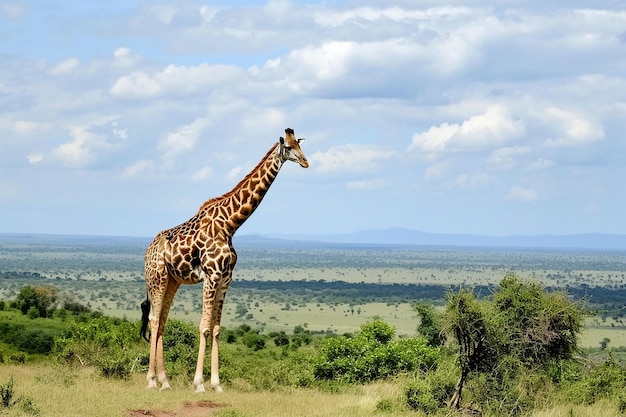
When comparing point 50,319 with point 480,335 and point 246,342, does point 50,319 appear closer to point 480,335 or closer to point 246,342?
point 246,342

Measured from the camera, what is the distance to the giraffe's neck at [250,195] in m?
18.8

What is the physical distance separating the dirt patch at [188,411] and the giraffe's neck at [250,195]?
135 inches

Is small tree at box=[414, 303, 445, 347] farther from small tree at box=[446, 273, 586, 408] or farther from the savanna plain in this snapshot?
small tree at box=[446, 273, 586, 408]

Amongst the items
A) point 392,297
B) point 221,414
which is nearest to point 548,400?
point 221,414

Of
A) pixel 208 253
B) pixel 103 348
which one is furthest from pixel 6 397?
pixel 103 348

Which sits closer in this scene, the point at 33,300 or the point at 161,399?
the point at 161,399

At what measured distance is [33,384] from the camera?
19.2 m

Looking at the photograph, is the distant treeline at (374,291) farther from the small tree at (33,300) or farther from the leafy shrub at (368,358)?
the leafy shrub at (368,358)

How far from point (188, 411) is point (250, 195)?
14.7ft

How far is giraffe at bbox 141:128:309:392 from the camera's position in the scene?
1845 cm

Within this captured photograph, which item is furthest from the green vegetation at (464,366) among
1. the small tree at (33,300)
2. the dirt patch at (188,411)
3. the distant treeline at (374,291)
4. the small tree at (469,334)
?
the distant treeline at (374,291)

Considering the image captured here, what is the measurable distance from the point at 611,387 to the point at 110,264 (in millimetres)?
156259

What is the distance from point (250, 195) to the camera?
1884 cm

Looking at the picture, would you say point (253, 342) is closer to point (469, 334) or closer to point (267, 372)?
point (267, 372)
